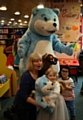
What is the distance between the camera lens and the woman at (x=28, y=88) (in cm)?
209

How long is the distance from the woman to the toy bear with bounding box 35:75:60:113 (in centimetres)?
10

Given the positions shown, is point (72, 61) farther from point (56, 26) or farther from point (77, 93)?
point (56, 26)

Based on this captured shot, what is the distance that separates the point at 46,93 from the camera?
6.34 ft

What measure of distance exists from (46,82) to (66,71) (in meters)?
0.77

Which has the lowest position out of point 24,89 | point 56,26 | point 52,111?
point 52,111

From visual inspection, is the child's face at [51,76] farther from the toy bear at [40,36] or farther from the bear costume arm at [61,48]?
the bear costume arm at [61,48]

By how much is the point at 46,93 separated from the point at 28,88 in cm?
25

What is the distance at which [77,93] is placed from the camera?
4641 mm

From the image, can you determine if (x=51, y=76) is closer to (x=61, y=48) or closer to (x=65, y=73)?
(x=65, y=73)

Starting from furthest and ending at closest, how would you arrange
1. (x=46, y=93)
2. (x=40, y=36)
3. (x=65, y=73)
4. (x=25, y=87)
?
(x=40, y=36)
(x=65, y=73)
(x=25, y=87)
(x=46, y=93)

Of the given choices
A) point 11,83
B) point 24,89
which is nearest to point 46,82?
point 24,89

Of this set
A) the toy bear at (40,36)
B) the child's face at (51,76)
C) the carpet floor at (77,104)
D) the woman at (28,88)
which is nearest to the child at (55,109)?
the child's face at (51,76)

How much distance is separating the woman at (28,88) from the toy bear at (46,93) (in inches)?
4.0

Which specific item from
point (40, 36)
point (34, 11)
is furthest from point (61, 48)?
point (34, 11)
